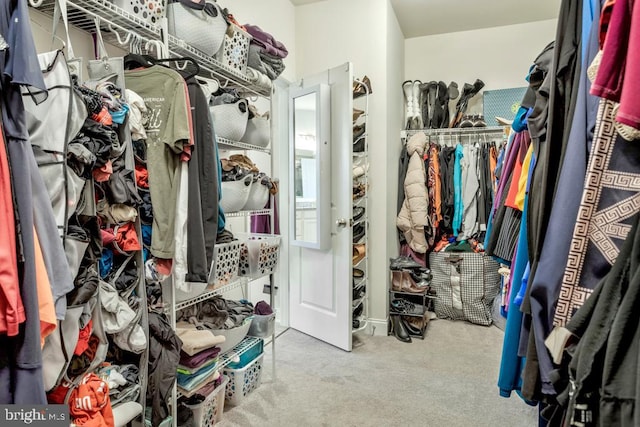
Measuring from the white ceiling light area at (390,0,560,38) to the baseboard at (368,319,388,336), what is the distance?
2.70 m

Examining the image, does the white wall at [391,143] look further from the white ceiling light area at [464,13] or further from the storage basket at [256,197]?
the storage basket at [256,197]

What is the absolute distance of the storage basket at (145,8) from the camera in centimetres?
138

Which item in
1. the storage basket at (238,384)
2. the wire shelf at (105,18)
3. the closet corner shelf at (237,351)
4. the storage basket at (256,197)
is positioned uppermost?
the wire shelf at (105,18)

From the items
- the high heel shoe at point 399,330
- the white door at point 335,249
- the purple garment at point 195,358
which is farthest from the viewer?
the high heel shoe at point 399,330

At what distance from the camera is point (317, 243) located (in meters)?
2.89

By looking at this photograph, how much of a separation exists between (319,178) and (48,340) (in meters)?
2.06

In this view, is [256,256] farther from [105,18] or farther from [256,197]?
[105,18]

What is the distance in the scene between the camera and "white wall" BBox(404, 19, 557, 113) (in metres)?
3.69

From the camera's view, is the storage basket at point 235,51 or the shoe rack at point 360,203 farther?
the shoe rack at point 360,203

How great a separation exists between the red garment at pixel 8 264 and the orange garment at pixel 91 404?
398 millimetres

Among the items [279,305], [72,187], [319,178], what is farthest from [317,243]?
[72,187]

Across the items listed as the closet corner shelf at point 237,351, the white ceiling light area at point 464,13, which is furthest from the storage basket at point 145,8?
the white ceiling light area at point 464,13

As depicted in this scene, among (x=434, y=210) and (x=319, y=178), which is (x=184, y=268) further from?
(x=434, y=210)

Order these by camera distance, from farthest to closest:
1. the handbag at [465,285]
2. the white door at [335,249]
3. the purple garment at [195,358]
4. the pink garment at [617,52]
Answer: the handbag at [465,285] < the white door at [335,249] < the purple garment at [195,358] < the pink garment at [617,52]
